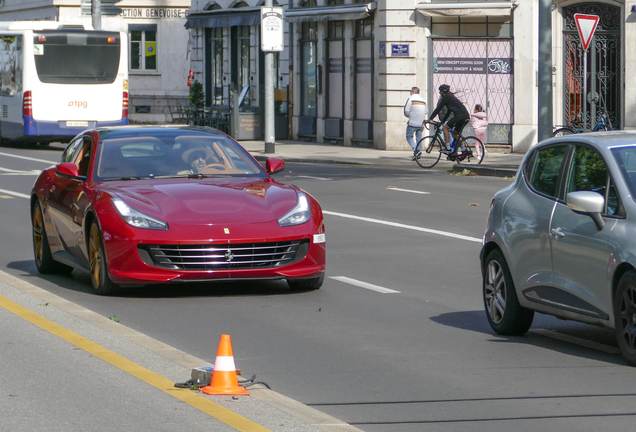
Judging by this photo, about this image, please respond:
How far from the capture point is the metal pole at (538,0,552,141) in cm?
2262

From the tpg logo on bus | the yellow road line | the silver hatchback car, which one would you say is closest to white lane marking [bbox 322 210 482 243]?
the silver hatchback car

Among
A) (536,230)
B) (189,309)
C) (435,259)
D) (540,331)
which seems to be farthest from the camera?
(435,259)

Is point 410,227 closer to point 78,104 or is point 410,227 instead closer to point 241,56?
point 78,104

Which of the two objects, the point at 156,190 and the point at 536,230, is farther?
the point at 156,190

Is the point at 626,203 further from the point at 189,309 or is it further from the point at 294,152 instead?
the point at 294,152

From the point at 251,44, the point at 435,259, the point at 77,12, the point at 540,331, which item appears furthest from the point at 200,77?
the point at 540,331

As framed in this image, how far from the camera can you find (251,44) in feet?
138

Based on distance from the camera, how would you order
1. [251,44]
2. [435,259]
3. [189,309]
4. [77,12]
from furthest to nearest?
A: [77,12] < [251,44] < [435,259] < [189,309]

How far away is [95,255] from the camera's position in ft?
32.2

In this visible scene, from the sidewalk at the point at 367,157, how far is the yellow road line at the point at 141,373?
641 inches

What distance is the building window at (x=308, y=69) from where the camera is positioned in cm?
3653

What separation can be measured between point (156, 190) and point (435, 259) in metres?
3.38

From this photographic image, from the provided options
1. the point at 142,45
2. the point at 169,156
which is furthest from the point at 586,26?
the point at 142,45

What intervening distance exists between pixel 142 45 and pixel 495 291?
160 ft
